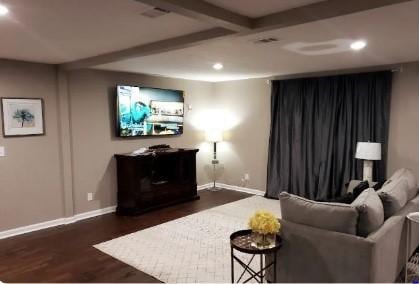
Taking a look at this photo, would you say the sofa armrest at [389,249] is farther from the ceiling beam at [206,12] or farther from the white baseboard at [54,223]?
the white baseboard at [54,223]

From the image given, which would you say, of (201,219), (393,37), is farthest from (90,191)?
(393,37)

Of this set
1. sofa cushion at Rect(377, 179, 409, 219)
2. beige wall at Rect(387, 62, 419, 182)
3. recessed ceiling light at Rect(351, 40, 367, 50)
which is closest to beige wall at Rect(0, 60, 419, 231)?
beige wall at Rect(387, 62, 419, 182)

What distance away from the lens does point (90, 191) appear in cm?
523

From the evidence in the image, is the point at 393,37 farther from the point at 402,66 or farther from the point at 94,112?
the point at 94,112

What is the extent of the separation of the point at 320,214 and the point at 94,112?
386 centimetres

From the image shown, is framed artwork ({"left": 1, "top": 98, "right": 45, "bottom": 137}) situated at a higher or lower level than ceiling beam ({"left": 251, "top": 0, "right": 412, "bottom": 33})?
lower

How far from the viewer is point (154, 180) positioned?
5.70m

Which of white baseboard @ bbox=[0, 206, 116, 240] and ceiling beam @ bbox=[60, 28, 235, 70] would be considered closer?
ceiling beam @ bbox=[60, 28, 235, 70]

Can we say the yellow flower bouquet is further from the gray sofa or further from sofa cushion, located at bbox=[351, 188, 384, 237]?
sofa cushion, located at bbox=[351, 188, 384, 237]

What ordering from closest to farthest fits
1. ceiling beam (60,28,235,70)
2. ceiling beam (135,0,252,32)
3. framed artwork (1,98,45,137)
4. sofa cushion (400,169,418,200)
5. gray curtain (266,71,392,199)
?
ceiling beam (135,0,252,32)
ceiling beam (60,28,235,70)
sofa cushion (400,169,418,200)
framed artwork (1,98,45,137)
gray curtain (266,71,392,199)

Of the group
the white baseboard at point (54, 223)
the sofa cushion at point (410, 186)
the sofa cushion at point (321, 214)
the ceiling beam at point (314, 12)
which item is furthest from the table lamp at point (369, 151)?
the white baseboard at point (54, 223)

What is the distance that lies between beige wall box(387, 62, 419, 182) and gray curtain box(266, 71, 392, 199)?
10 centimetres

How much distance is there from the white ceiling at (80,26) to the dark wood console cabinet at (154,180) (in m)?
2.03

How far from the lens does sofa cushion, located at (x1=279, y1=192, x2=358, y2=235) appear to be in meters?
2.47
